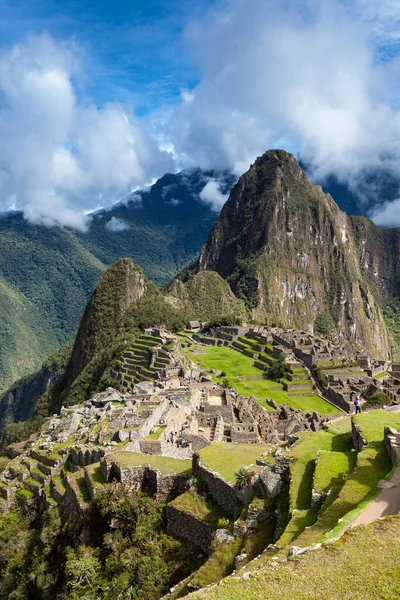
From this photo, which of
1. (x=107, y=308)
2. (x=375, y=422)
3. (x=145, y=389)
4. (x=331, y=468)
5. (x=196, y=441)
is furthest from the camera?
(x=107, y=308)

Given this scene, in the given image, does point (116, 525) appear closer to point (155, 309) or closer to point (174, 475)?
point (174, 475)

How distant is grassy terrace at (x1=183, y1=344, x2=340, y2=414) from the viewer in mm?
61188

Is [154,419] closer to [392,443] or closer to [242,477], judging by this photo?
[242,477]

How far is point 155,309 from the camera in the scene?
366 feet

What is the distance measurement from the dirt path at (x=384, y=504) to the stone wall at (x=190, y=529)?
5575 mm

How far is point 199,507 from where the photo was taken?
1656 centimetres

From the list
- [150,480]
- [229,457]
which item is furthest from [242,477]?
[150,480]

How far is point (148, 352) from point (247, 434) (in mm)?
43415

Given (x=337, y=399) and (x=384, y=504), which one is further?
(x=337, y=399)

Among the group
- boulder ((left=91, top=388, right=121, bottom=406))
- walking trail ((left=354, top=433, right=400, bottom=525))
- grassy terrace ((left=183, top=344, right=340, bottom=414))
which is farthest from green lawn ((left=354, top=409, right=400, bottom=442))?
grassy terrace ((left=183, top=344, right=340, bottom=414))

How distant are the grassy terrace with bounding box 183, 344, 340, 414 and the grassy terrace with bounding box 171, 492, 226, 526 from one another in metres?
34.9

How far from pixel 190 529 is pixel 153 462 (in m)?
4.24

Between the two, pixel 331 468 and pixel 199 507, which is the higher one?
pixel 331 468

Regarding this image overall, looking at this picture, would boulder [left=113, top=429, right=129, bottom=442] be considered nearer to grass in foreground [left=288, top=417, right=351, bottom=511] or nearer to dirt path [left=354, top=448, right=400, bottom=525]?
grass in foreground [left=288, top=417, right=351, bottom=511]
